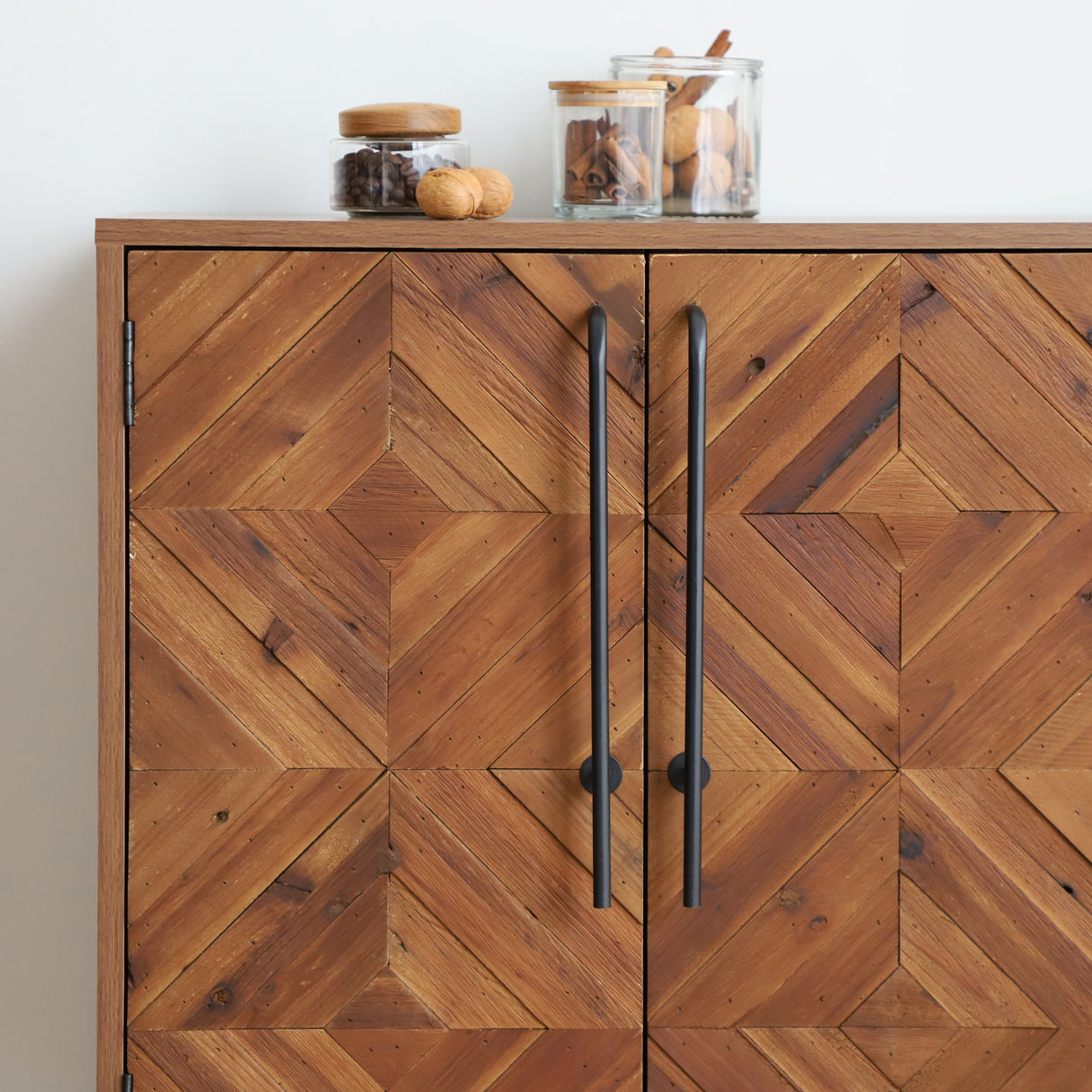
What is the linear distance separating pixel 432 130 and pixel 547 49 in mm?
356

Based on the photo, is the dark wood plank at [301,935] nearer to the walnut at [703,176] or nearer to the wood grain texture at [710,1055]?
the wood grain texture at [710,1055]

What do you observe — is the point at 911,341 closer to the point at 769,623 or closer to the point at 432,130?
the point at 769,623

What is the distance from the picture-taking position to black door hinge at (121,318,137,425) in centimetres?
97

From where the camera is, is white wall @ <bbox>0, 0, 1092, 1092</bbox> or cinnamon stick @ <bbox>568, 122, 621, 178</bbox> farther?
white wall @ <bbox>0, 0, 1092, 1092</bbox>

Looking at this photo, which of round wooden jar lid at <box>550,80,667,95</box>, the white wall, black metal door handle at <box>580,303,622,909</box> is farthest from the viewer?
the white wall

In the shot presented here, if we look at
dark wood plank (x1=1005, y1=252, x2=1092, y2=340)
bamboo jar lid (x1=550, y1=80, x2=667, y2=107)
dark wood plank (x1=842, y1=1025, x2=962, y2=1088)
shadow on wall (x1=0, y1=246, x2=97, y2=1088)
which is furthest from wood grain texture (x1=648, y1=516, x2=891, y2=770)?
shadow on wall (x1=0, y1=246, x2=97, y2=1088)

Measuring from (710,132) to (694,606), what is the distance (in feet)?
1.64

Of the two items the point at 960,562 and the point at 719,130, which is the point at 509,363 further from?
the point at 960,562

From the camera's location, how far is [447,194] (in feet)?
3.32

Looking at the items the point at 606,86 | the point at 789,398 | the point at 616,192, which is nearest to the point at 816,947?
the point at 789,398

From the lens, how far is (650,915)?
40.3 inches

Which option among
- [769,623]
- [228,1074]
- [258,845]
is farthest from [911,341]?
[228,1074]

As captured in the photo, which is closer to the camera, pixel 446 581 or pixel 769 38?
pixel 446 581

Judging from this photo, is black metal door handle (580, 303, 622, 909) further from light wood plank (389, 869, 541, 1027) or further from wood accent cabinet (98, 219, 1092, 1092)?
light wood plank (389, 869, 541, 1027)
